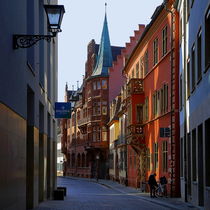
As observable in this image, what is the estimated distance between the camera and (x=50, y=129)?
1206 inches

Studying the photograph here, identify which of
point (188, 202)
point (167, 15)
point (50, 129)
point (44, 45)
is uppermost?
point (167, 15)

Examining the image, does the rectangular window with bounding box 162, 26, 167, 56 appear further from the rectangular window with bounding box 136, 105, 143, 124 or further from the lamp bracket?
the lamp bracket

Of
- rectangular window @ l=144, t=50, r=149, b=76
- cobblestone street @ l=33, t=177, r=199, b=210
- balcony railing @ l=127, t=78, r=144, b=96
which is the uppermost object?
rectangular window @ l=144, t=50, r=149, b=76

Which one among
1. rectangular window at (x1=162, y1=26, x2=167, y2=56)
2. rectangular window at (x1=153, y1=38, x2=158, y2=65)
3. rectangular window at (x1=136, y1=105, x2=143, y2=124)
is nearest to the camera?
rectangular window at (x1=162, y1=26, x2=167, y2=56)

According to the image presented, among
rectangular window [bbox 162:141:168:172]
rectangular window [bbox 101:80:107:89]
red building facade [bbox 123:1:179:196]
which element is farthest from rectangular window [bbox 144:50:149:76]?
rectangular window [bbox 101:80:107:89]

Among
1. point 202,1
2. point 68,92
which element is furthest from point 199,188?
point 68,92

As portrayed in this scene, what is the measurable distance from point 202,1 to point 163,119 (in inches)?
618

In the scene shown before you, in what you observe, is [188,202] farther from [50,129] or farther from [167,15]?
[167,15]

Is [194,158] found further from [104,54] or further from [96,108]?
[104,54]

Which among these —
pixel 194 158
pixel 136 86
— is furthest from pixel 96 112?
pixel 194 158

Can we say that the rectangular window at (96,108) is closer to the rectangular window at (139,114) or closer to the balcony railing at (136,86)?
the rectangular window at (139,114)

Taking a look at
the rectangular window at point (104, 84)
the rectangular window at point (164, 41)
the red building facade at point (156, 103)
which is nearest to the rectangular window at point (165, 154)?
the red building facade at point (156, 103)

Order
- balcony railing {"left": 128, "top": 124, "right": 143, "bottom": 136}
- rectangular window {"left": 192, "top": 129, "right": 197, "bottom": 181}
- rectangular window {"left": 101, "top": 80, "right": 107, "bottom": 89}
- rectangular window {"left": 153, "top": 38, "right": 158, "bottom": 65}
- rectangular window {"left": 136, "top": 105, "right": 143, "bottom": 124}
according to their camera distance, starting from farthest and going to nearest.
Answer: rectangular window {"left": 101, "top": 80, "right": 107, "bottom": 89} → rectangular window {"left": 136, "top": 105, "right": 143, "bottom": 124} → balcony railing {"left": 128, "top": 124, "right": 143, "bottom": 136} → rectangular window {"left": 153, "top": 38, "right": 158, "bottom": 65} → rectangular window {"left": 192, "top": 129, "right": 197, "bottom": 181}

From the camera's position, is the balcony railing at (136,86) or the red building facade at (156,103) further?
the balcony railing at (136,86)
